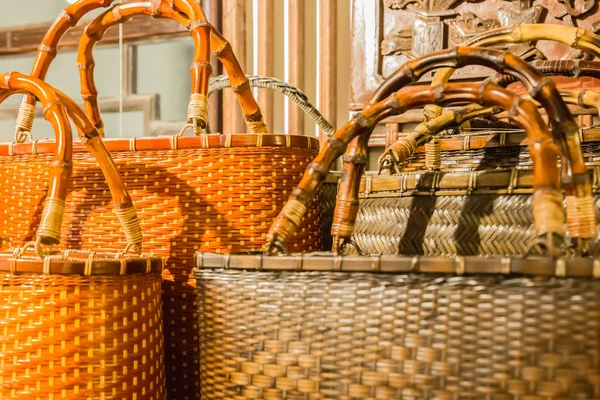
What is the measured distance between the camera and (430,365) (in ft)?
2.19

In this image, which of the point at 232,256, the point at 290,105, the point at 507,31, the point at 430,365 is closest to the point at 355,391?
the point at 430,365

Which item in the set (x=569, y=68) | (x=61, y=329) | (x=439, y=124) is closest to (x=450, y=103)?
(x=439, y=124)

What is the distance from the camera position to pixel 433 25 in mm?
1502

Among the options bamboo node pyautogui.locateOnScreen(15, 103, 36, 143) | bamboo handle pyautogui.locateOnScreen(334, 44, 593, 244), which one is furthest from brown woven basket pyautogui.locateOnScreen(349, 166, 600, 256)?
bamboo node pyautogui.locateOnScreen(15, 103, 36, 143)

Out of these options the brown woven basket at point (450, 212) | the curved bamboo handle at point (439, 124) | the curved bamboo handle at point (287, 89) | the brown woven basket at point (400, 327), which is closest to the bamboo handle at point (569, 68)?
the curved bamboo handle at point (439, 124)

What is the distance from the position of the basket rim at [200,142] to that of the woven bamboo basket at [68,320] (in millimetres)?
142

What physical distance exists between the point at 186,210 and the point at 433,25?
0.84 meters

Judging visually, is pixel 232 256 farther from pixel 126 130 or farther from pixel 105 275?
pixel 126 130

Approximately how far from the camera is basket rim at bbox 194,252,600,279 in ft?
2.05

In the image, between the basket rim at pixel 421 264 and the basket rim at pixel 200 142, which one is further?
the basket rim at pixel 200 142

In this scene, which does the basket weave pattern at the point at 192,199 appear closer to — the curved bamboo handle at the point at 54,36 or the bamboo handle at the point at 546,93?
the curved bamboo handle at the point at 54,36

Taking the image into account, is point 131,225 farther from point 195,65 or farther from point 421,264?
point 421,264

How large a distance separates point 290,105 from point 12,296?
104 cm

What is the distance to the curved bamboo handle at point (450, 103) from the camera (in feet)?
2.17
